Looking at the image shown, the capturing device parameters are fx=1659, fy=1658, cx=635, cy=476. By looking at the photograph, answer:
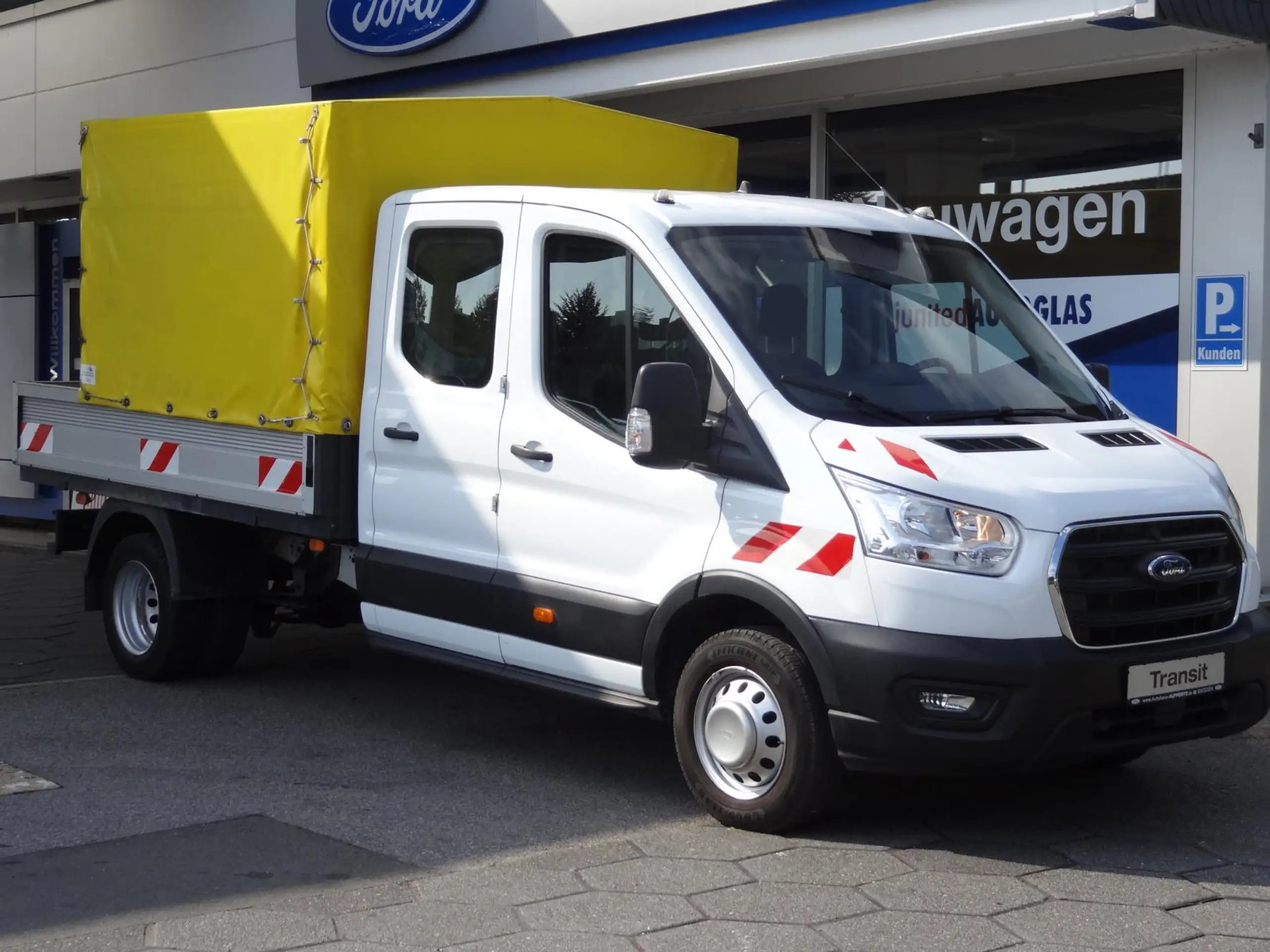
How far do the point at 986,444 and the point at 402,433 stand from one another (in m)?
2.42

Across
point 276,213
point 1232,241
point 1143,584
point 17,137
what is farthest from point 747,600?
point 17,137

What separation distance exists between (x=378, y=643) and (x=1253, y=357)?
17.1 ft

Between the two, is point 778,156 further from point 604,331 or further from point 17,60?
point 17,60

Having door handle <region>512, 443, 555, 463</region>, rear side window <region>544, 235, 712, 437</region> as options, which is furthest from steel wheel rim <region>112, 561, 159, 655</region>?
rear side window <region>544, 235, 712, 437</region>

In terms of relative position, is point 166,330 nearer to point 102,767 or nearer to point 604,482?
point 102,767

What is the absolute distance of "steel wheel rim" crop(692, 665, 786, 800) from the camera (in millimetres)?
5438

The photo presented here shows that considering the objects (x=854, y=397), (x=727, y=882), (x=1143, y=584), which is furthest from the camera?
(x=854, y=397)

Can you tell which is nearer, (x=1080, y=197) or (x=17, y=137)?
(x=1080, y=197)

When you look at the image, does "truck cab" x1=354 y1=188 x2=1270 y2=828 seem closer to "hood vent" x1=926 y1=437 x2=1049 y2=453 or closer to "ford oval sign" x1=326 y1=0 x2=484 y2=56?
"hood vent" x1=926 y1=437 x2=1049 y2=453

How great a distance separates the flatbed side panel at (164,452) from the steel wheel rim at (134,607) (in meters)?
0.50

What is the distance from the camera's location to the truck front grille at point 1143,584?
16.7 ft

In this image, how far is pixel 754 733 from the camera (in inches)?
215

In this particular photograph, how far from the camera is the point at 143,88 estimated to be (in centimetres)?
1593

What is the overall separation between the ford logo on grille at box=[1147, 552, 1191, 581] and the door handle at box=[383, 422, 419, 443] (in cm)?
286
